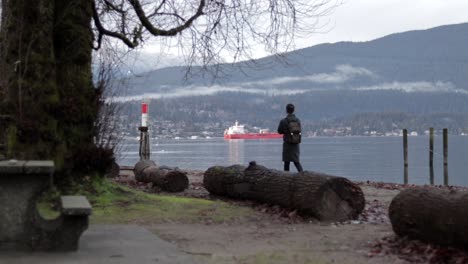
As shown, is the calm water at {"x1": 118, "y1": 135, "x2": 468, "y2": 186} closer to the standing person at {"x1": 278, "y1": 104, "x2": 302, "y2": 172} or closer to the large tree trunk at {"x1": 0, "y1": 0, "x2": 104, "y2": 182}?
the standing person at {"x1": 278, "y1": 104, "x2": 302, "y2": 172}

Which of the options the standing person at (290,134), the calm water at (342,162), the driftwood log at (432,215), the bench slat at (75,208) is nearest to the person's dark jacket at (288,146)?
the standing person at (290,134)

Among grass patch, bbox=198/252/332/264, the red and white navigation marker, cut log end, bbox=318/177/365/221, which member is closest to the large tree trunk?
cut log end, bbox=318/177/365/221

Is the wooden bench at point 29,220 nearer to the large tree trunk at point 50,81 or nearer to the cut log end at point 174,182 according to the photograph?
the large tree trunk at point 50,81

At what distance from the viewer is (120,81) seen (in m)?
19.2

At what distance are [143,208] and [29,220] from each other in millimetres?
4076

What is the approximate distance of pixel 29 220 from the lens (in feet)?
27.6

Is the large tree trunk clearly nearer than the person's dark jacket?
Yes

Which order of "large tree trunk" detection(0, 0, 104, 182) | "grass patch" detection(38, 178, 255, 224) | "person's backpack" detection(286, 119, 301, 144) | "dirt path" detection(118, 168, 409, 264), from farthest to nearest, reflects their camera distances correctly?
"person's backpack" detection(286, 119, 301, 144), "grass patch" detection(38, 178, 255, 224), "large tree trunk" detection(0, 0, 104, 182), "dirt path" detection(118, 168, 409, 264)

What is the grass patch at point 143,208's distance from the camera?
11.8 m

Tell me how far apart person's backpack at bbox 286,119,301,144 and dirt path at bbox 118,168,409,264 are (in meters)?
4.98

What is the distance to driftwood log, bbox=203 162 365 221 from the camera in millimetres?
12016

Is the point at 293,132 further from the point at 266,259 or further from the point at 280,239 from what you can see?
the point at 266,259

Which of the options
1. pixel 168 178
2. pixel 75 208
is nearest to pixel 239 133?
pixel 168 178

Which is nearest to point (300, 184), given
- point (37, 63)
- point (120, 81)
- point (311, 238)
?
point (311, 238)
